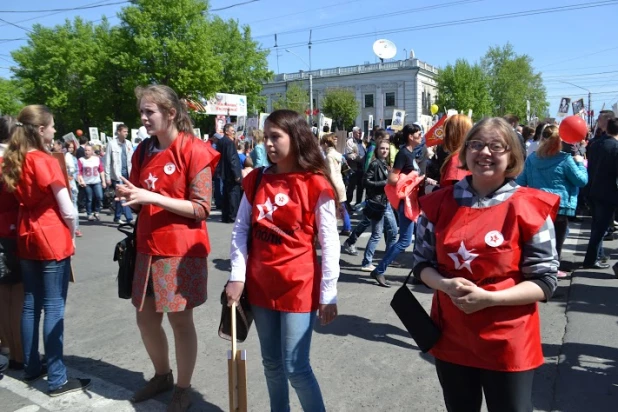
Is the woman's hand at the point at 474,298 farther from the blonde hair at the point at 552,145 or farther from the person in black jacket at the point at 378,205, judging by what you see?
the blonde hair at the point at 552,145

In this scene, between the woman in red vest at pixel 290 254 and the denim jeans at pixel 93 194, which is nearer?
the woman in red vest at pixel 290 254

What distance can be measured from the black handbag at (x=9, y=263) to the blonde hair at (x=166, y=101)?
151 centimetres

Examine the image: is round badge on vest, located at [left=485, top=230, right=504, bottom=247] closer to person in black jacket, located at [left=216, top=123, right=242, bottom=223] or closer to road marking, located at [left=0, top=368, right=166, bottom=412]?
road marking, located at [left=0, top=368, right=166, bottom=412]

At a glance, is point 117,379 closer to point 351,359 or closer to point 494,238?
point 351,359

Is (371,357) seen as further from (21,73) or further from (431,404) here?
(21,73)

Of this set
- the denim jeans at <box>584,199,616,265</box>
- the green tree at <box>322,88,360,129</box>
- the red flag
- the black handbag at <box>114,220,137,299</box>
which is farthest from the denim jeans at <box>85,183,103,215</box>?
the green tree at <box>322,88,360,129</box>

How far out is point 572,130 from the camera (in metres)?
5.62

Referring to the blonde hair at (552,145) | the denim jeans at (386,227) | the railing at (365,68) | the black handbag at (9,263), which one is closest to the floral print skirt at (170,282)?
the black handbag at (9,263)

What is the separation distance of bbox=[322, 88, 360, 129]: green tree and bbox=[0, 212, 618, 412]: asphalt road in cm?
5904

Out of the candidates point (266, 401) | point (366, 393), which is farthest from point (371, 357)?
point (266, 401)

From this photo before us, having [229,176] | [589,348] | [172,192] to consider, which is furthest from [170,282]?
[229,176]

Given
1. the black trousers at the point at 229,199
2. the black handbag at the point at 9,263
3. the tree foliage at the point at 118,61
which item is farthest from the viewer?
the tree foliage at the point at 118,61

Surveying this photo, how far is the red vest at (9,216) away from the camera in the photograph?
11.7ft

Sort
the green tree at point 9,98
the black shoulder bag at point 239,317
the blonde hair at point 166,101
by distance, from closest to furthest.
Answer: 1. the black shoulder bag at point 239,317
2. the blonde hair at point 166,101
3. the green tree at point 9,98
